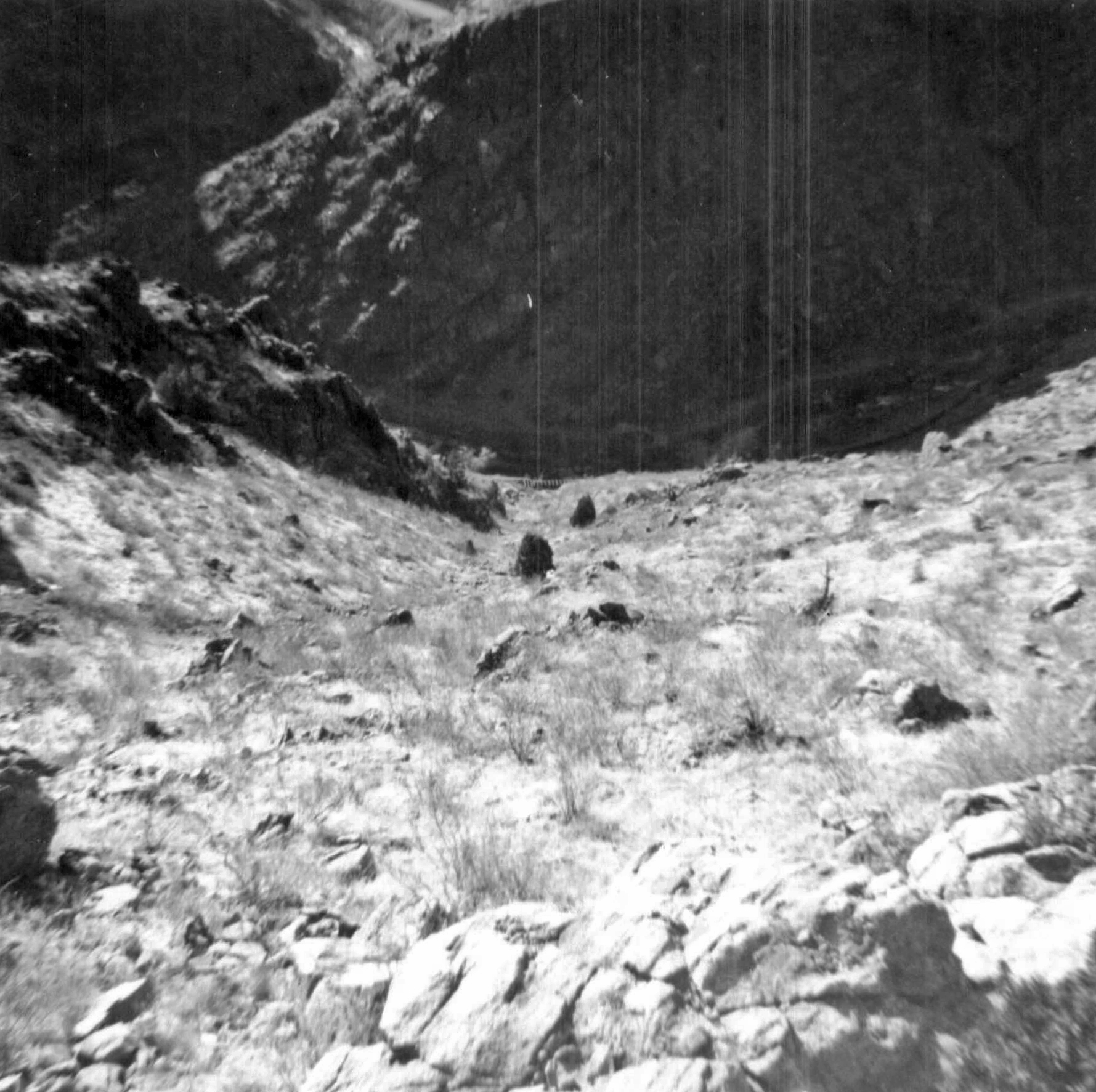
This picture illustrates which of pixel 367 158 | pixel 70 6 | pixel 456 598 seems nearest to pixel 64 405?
pixel 456 598

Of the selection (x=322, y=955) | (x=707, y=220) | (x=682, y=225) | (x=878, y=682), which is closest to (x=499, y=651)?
(x=878, y=682)

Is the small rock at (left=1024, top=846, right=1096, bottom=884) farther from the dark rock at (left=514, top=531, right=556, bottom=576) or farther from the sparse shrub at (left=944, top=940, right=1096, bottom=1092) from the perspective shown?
the dark rock at (left=514, top=531, right=556, bottom=576)

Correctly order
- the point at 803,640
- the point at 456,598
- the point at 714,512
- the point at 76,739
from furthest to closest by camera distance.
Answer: the point at 714,512, the point at 456,598, the point at 803,640, the point at 76,739

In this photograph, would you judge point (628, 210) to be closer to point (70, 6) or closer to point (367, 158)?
point (367, 158)

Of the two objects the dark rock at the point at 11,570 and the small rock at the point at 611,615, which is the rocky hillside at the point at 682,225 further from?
the dark rock at the point at 11,570

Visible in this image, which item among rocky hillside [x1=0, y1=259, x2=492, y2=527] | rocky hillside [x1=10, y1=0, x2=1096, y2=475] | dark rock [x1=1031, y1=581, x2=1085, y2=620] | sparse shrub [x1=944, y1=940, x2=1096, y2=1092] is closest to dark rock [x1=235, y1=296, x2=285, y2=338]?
rocky hillside [x1=0, y1=259, x2=492, y2=527]

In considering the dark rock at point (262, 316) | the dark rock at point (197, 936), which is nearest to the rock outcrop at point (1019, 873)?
the dark rock at point (197, 936)
